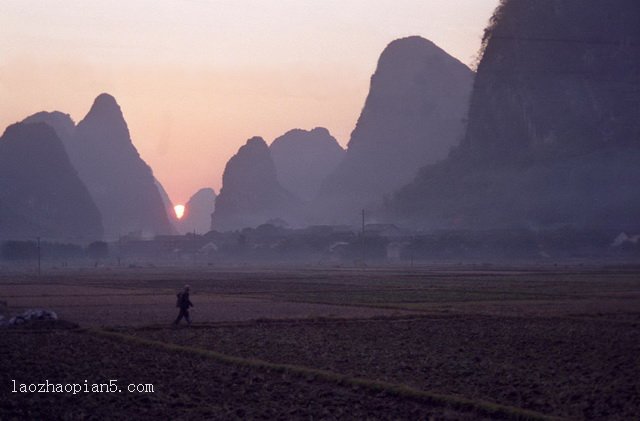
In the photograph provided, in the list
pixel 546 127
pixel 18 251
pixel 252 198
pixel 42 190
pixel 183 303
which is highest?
pixel 546 127

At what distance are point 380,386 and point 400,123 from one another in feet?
532

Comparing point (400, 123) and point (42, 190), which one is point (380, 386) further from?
point (400, 123)

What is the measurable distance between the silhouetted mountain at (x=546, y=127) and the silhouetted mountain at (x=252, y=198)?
222 feet

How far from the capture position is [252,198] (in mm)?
194500

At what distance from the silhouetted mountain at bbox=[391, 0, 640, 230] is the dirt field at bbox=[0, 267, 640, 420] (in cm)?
6918

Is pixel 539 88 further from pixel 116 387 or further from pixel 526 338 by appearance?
pixel 116 387

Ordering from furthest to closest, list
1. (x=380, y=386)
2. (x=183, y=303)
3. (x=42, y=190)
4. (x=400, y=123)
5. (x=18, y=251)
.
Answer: (x=400, y=123)
(x=42, y=190)
(x=18, y=251)
(x=183, y=303)
(x=380, y=386)

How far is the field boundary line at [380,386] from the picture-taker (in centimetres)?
1145

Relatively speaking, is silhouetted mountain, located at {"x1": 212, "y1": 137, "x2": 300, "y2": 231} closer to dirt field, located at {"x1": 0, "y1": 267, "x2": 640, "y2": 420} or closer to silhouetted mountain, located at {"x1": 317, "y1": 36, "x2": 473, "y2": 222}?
silhouetted mountain, located at {"x1": 317, "y1": 36, "x2": 473, "y2": 222}

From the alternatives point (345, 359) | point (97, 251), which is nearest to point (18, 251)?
point (97, 251)

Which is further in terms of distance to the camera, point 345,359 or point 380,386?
point 345,359

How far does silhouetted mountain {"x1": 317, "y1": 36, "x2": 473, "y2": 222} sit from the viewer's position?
166 metres

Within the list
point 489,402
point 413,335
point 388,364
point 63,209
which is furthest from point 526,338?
point 63,209

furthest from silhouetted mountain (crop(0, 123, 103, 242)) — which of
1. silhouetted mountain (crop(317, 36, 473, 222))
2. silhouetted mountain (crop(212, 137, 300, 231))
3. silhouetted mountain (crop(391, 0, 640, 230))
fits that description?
silhouetted mountain (crop(391, 0, 640, 230))
